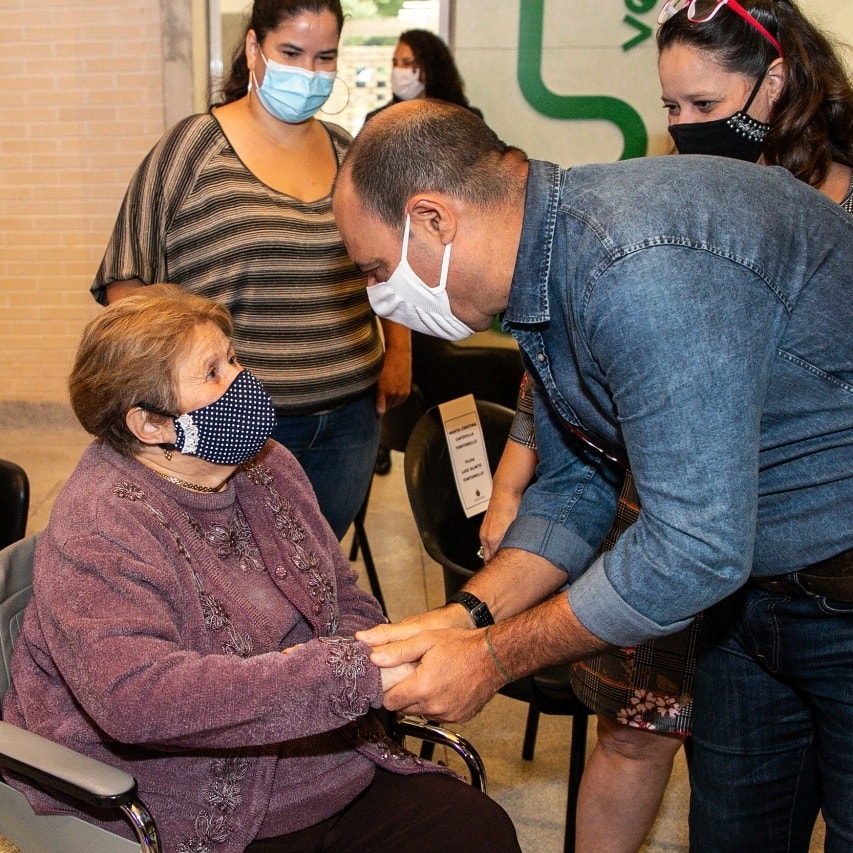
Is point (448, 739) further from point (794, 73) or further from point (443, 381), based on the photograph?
point (443, 381)

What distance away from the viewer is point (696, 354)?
3.56 feet

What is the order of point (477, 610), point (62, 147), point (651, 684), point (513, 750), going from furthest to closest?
point (62, 147) < point (513, 750) < point (651, 684) < point (477, 610)

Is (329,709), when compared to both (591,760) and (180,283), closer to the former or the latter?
(591,760)

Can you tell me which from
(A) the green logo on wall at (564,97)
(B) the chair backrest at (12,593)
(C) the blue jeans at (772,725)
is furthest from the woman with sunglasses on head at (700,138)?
(A) the green logo on wall at (564,97)

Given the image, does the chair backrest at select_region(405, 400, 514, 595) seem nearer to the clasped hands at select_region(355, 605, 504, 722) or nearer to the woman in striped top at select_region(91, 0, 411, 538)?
the woman in striped top at select_region(91, 0, 411, 538)

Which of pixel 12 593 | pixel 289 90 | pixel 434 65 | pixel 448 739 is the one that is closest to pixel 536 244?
pixel 448 739

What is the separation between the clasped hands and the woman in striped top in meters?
0.98

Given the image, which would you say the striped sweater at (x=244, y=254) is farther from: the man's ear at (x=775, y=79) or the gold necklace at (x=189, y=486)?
the man's ear at (x=775, y=79)

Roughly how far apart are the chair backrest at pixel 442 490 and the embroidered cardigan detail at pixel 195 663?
53 centimetres

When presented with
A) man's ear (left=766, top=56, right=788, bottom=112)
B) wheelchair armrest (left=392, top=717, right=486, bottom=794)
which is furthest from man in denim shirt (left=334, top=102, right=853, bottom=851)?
man's ear (left=766, top=56, right=788, bottom=112)

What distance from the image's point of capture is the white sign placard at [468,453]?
249 centimetres

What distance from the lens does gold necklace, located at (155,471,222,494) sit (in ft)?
5.58

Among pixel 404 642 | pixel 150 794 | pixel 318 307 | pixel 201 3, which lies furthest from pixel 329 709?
pixel 201 3

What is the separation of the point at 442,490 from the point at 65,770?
49.3 inches
